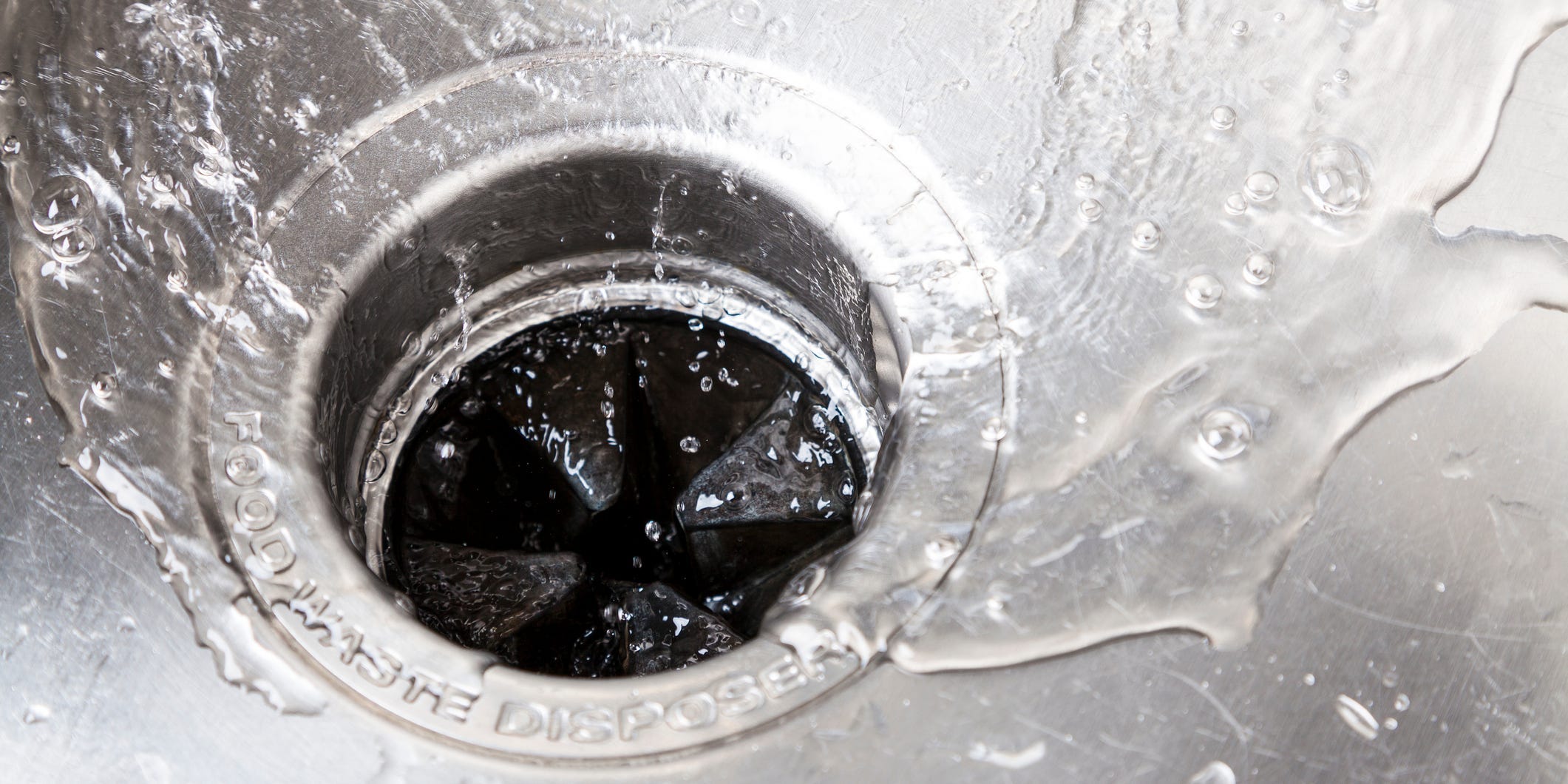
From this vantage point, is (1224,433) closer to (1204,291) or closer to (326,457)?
(1204,291)

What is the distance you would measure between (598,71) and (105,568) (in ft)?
1.45

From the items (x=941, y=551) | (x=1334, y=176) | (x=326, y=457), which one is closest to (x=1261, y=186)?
(x=1334, y=176)

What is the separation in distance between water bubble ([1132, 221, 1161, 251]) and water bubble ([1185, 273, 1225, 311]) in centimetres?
3

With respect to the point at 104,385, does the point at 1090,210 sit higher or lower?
higher

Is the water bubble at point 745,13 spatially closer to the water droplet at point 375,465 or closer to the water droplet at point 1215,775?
the water droplet at point 375,465

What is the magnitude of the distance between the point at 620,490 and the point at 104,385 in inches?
14.0

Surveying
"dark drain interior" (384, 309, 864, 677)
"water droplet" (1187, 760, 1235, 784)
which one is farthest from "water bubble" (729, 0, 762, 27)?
"water droplet" (1187, 760, 1235, 784)

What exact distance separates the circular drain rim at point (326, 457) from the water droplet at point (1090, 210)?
87 millimetres

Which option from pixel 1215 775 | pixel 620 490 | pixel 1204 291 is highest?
pixel 1204 291

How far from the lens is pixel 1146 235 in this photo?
81 cm

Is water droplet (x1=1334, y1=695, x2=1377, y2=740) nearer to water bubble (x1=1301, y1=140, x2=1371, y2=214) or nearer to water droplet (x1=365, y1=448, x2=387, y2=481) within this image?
water bubble (x1=1301, y1=140, x2=1371, y2=214)

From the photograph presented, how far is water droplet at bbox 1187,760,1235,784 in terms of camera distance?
2.13 ft

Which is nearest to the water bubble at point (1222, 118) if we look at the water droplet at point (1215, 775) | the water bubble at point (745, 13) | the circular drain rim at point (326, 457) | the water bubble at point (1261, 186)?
the water bubble at point (1261, 186)

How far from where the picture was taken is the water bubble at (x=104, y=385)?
728 millimetres
